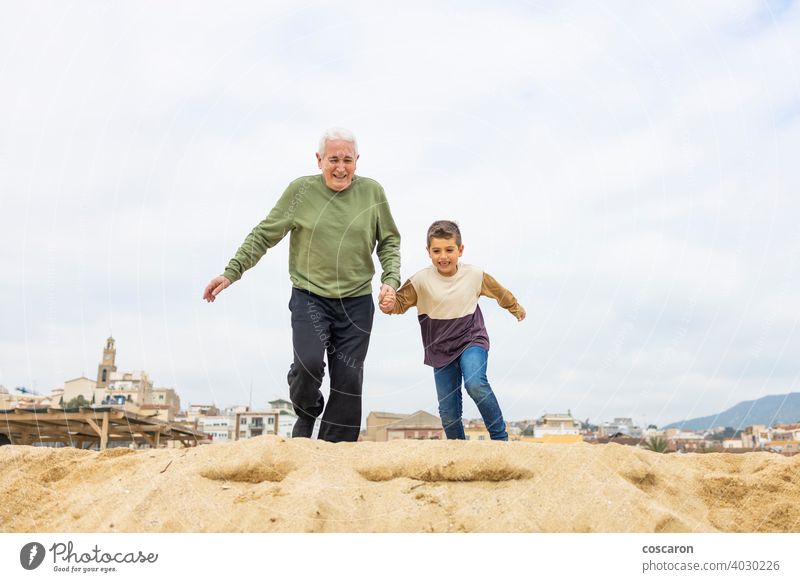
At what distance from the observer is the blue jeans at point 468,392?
4.59 m

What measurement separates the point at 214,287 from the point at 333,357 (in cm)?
101

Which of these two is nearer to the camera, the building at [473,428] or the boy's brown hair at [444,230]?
the boy's brown hair at [444,230]

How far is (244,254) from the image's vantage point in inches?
183

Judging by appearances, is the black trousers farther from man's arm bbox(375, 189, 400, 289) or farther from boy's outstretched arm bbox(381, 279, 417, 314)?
man's arm bbox(375, 189, 400, 289)

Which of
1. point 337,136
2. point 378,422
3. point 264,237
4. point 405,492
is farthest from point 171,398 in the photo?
point 405,492

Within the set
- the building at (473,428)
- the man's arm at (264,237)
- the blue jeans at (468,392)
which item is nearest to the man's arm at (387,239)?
the man's arm at (264,237)

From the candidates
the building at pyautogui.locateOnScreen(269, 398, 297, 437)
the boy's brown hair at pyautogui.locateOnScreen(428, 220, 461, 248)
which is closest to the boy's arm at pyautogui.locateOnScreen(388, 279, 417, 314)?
the boy's brown hair at pyautogui.locateOnScreen(428, 220, 461, 248)

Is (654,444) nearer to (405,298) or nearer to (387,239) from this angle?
(405,298)

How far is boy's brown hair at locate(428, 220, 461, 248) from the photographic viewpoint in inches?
192

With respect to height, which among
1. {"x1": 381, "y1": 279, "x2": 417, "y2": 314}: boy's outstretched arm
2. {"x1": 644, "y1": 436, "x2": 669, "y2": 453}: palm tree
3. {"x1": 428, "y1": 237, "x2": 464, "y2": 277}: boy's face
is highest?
{"x1": 428, "y1": 237, "x2": 464, "y2": 277}: boy's face

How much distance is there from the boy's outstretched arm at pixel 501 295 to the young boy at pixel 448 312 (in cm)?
8

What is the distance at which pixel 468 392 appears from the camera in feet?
15.2

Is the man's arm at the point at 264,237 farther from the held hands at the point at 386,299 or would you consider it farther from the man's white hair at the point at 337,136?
the held hands at the point at 386,299
